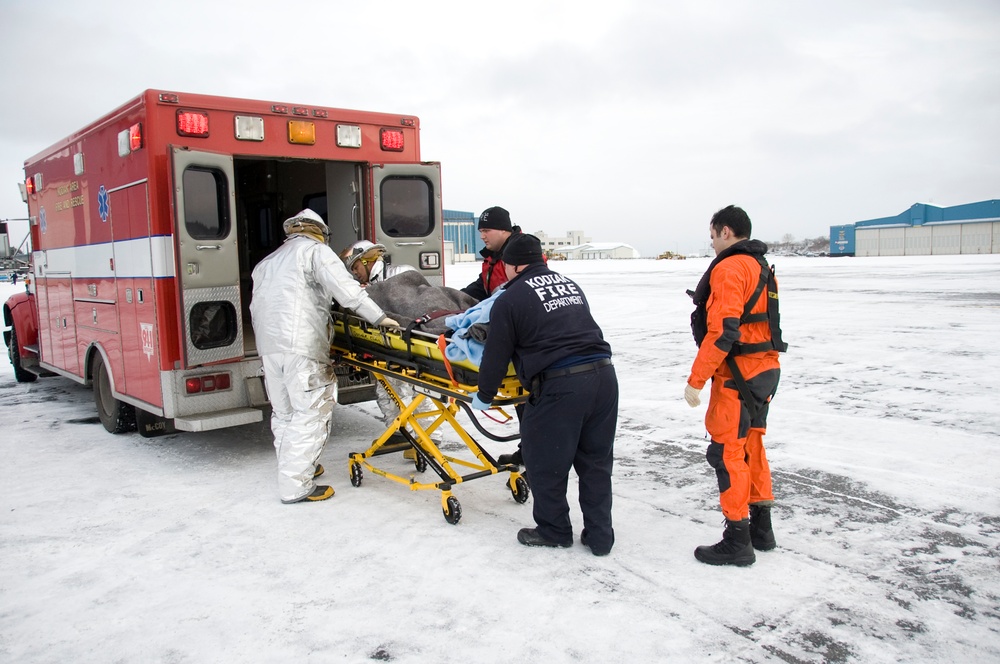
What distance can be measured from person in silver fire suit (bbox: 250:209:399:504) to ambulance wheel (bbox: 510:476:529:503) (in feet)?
4.22

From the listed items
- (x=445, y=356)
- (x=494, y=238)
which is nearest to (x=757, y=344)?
(x=445, y=356)

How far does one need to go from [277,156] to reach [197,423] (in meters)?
2.23

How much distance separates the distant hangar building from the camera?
61938 mm

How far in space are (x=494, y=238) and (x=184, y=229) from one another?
227cm

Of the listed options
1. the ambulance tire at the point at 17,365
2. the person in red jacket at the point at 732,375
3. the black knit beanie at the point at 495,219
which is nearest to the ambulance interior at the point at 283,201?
the black knit beanie at the point at 495,219

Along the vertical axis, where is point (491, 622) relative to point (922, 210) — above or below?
below

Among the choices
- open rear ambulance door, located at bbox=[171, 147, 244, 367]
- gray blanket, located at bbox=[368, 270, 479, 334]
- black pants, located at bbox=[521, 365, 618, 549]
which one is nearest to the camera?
black pants, located at bbox=[521, 365, 618, 549]

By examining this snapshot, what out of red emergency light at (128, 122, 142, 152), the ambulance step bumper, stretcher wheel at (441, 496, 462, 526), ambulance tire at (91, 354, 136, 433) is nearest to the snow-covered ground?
stretcher wheel at (441, 496, 462, 526)

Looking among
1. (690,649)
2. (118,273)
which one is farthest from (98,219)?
(690,649)

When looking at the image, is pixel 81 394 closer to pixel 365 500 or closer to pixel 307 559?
pixel 365 500

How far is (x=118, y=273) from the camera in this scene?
6.07 meters

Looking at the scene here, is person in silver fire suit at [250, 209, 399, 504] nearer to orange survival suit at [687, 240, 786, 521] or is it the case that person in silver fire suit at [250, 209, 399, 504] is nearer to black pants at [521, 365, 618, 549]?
black pants at [521, 365, 618, 549]

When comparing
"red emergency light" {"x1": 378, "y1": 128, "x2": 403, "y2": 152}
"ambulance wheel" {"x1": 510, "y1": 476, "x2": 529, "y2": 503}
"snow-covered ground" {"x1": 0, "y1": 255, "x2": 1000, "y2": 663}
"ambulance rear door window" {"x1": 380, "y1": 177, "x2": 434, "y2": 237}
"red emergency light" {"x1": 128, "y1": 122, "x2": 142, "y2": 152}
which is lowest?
"snow-covered ground" {"x1": 0, "y1": 255, "x2": 1000, "y2": 663}

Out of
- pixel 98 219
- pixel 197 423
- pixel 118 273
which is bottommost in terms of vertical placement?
pixel 197 423
